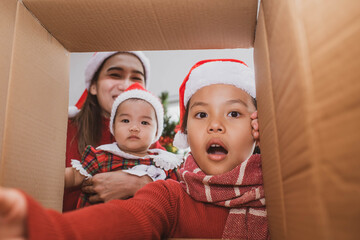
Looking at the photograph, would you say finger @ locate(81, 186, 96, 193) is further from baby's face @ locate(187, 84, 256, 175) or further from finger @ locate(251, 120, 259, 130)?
finger @ locate(251, 120, 259, 130)

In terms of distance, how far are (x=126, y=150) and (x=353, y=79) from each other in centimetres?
123

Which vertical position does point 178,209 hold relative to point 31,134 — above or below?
below

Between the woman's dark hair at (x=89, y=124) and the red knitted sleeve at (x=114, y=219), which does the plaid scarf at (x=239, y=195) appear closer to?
the red knitted sleeve at (x=114, y=219)

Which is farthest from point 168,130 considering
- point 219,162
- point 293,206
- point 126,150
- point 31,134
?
point 293,206

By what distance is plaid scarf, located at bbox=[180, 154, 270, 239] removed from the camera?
0.72m

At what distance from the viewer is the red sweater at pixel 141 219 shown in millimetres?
372

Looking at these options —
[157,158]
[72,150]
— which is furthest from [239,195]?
[72,150]

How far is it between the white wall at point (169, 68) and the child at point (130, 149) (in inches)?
68.1

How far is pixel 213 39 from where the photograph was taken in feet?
2.46

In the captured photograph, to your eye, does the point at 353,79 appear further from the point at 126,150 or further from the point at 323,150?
the point at 126,150

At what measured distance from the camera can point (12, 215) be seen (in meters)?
0.32

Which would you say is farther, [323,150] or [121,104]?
[121,104]

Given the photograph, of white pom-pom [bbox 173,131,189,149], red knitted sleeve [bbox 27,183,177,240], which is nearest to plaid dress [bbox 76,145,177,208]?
white pom-pom [bbox 173,131,189,149]

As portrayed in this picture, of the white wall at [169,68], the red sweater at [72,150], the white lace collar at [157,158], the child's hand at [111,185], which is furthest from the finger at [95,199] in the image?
Answer: the white wall at [169,68]
